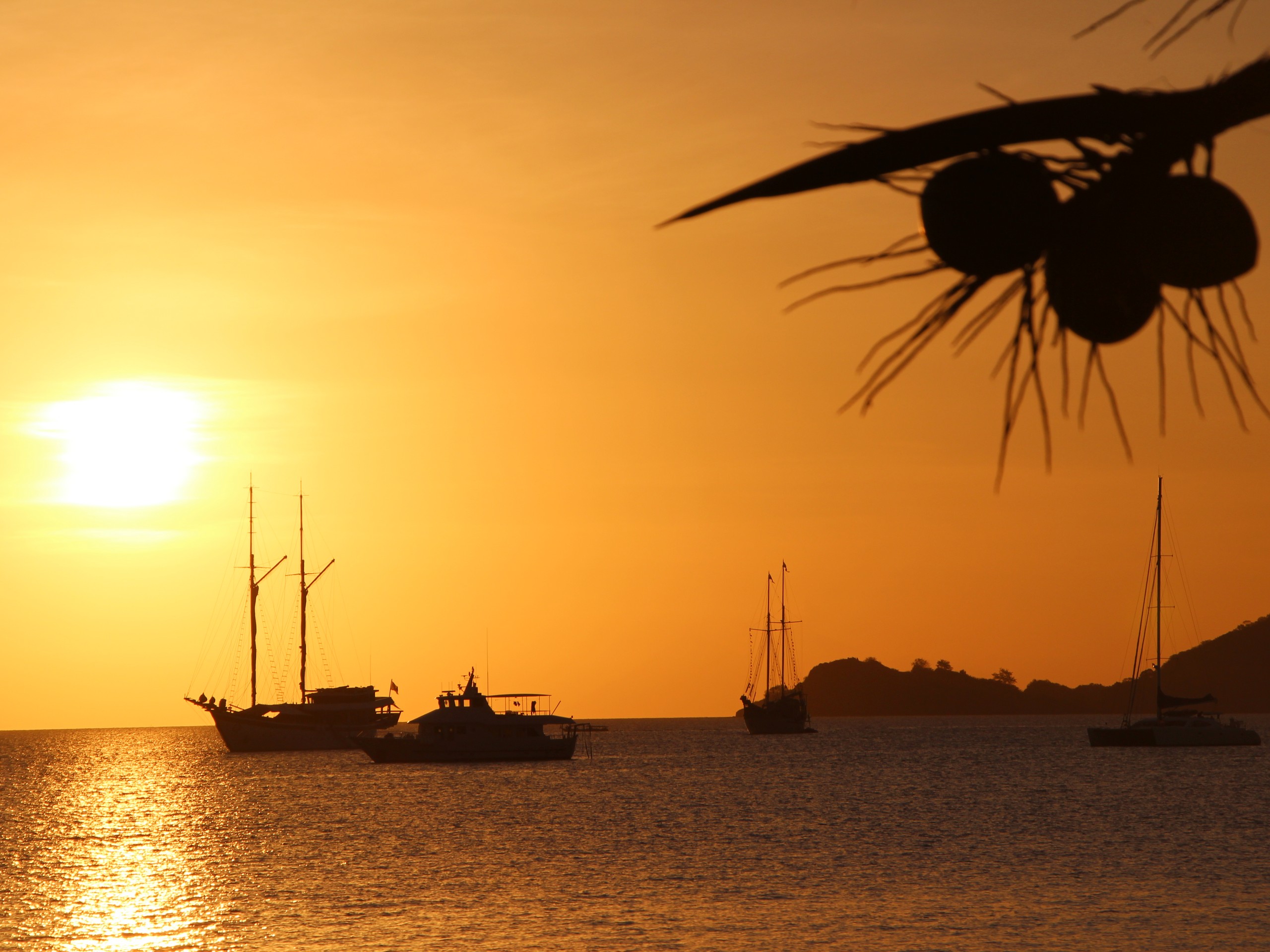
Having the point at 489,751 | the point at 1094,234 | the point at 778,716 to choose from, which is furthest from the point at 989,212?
the point at 778,716

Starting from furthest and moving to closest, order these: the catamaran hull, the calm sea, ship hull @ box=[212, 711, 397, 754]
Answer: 1. ship hull @ box=[212, 711, 397, 754]
2. the catamaran hull
3. the calm sea

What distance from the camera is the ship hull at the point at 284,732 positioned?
508 ft

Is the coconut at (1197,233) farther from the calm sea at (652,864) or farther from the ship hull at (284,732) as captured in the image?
the ship hull at (284,732)

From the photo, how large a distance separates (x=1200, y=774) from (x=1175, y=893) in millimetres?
78867

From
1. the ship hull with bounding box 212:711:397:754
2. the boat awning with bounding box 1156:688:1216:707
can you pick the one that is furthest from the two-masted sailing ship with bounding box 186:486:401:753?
the boat awning with bounding box 1156:688:1216:707

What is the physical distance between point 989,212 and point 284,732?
162 m

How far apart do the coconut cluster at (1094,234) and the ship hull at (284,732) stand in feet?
496

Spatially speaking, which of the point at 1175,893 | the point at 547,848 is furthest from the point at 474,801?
the point at 1175,893

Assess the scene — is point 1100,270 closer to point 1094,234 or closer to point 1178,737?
point 1094,234

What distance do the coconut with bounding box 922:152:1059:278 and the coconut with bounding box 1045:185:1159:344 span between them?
0.25ft

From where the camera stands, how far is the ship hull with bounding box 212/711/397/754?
155 metres

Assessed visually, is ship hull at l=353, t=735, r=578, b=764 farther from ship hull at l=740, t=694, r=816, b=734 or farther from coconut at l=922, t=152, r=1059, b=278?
coconut at l=922, t=152, r=1059, b=278

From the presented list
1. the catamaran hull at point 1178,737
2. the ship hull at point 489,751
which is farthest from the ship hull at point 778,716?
the ship hull at point 489,751

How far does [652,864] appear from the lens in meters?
66.9
